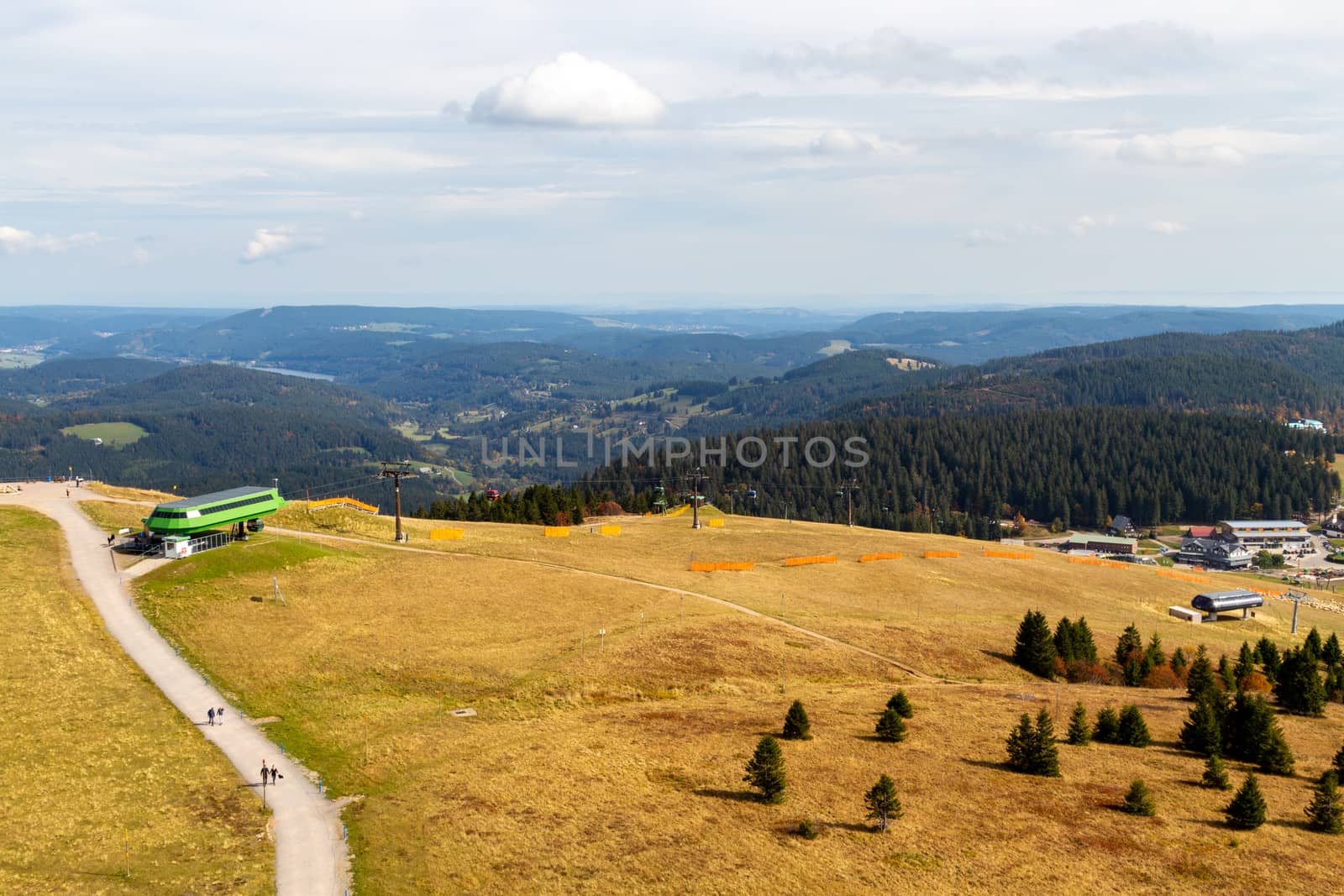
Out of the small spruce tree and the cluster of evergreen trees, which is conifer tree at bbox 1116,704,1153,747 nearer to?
the small spruce tree

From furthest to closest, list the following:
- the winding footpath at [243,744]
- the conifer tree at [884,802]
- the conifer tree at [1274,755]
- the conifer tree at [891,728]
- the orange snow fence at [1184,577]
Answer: the orange snow fence at [1184,577] < the conifer tree at [891,728] < the conifer tree at [1274,755] < the conifer tree at [884,802] < the winding footpath at [243,744]

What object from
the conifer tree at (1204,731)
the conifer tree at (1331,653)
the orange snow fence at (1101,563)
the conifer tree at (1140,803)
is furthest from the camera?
the orange snow fence at (1101,563)

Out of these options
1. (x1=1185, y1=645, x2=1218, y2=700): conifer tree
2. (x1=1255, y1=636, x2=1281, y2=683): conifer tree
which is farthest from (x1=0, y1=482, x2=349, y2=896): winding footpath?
(x1=1255, y1=636, x2=1281, y2=683): conifer tree

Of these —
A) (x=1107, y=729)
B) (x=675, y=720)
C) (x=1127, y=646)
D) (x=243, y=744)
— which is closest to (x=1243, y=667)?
(x=1127, y=646)

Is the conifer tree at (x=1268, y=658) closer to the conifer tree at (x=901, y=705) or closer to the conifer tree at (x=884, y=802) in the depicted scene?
the conifer tree at (x=901, y=705)

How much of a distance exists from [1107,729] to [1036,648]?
20.7 m

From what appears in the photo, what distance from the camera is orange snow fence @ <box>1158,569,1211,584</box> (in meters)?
127

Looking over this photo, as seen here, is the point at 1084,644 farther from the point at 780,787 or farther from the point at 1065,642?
the point at 780,787

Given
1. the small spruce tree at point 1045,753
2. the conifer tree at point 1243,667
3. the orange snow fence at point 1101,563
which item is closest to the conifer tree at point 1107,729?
the small spruce tree at point 1045,753

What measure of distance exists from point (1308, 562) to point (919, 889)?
204 metres

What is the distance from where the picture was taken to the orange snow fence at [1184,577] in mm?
127438

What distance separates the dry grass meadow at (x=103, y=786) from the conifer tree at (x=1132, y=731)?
47726 mm

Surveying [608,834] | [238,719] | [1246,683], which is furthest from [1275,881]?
[238,719]

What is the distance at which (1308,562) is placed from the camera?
19775 centimetres
